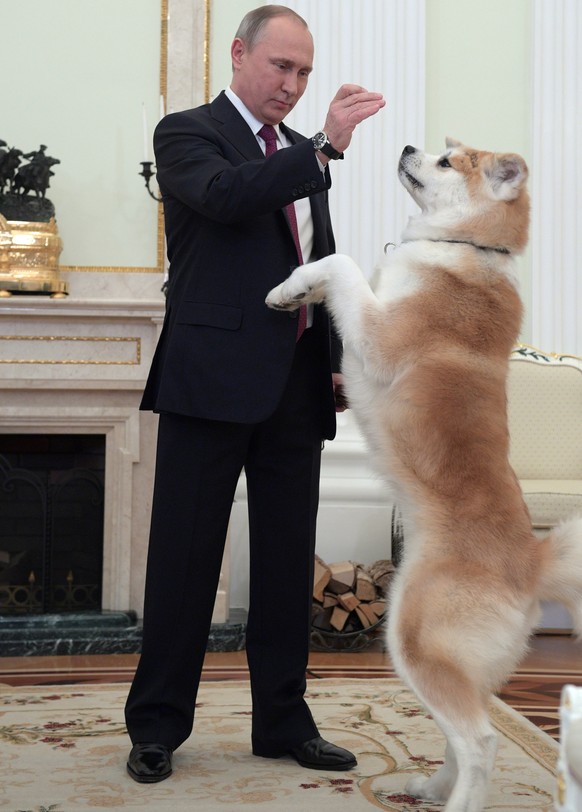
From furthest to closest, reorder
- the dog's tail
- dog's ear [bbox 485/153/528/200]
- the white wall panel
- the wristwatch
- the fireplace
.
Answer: the white wall panel → the fireplace → dog's ear [bbox 485/153/528/200] → the wristwatch → the dog's tail

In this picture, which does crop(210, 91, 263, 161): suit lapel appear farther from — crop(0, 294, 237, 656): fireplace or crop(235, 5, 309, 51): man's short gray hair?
crop(0, 294, 237, 656): fireplace

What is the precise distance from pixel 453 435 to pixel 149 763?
992 mm

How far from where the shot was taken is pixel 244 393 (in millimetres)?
2121

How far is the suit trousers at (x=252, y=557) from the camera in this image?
7.25 feet

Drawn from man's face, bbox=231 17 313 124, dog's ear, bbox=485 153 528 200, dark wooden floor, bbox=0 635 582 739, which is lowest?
dark wooden floor, bbox=0 635 582 739

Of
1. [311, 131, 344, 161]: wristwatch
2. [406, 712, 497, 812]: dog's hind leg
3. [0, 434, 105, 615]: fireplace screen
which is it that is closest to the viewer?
[406, 712, 497, 812]: dog's hind leg

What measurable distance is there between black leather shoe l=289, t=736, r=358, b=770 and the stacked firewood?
1549mm

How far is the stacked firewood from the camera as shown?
3.87 m

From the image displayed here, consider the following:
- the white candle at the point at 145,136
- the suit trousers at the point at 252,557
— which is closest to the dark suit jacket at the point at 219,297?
the suit trousers at the point at 252,557

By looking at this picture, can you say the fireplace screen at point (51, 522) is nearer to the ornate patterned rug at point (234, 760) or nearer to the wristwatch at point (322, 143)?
the ornate patterned rug at point (234, 760)

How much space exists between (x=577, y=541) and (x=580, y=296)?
318 centimetres

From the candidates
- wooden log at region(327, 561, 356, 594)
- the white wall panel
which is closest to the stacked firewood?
wooden log at region(327, 561, 356, 594)

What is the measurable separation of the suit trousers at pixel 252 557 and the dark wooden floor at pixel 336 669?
0.87 m

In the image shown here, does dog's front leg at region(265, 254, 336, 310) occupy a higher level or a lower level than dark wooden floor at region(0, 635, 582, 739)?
higher
